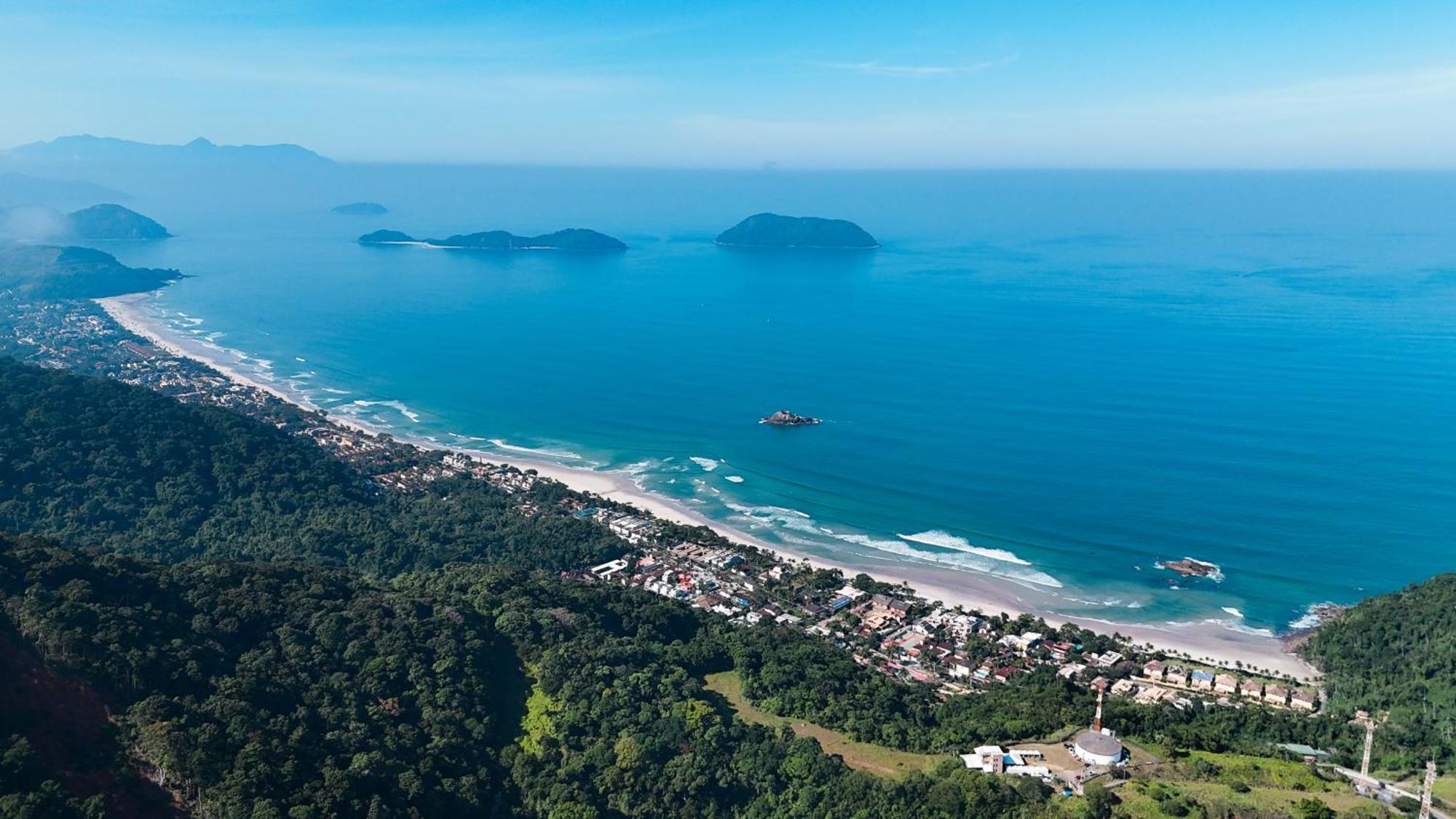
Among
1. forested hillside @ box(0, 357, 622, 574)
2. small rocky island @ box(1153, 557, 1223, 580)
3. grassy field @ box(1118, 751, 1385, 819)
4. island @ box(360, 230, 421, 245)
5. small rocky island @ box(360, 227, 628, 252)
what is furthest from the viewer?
island @ box(360, 230, 421, 245)

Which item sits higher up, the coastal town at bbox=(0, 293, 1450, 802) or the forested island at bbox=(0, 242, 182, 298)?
the forested island at bbox=(0, 242, 182, 298)

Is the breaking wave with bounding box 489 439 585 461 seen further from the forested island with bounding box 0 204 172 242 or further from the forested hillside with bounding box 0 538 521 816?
the forested island with bounding box 0 204 172 242

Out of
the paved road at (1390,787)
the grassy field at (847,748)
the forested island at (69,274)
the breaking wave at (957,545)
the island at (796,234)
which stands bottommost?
the grassy field at (847,748)

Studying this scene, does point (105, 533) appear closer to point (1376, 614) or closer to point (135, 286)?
point (1376, 614)

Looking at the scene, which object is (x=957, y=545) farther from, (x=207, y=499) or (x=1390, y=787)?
(x=207, y=499)

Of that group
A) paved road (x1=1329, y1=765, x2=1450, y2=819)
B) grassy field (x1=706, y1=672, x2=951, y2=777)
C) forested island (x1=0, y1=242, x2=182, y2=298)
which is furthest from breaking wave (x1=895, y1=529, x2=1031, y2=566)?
forested island (x1=0, y1=242, x2=182, y2=298)

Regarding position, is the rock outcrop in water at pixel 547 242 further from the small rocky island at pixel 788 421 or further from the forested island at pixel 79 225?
the small rocky island at pixel 788 421

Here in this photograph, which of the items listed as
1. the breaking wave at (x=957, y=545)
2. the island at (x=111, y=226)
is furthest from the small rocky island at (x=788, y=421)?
the island at (x=111, y=226)

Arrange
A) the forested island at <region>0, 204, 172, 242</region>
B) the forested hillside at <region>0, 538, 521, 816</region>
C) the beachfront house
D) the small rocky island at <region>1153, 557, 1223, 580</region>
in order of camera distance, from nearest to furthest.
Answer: the forested hillside at <region>0, 538, 521, 816</region>, the beachfront house, the small rocky island at <region>1153, 557, 1223, 580</region>, the forested island at <region>0, 204, 172, 242</region>
